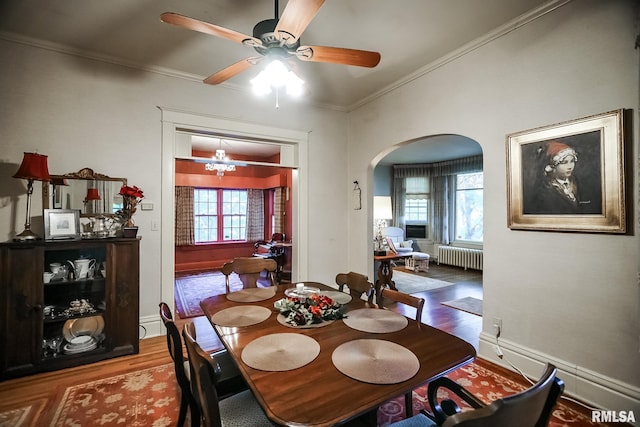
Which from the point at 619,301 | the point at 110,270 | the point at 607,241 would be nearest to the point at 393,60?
the point at 607,241

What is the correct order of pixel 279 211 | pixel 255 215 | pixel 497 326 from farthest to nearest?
pixel 255 215
pixel 279 211
pixel 497 326

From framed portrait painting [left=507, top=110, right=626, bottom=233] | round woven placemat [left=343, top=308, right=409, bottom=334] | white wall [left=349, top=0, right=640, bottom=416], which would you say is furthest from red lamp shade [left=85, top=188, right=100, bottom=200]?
framed portrait painting [left=507, top=110, right=626, bottom=233]

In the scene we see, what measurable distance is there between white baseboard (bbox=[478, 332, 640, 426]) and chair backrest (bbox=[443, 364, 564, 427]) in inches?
65.3

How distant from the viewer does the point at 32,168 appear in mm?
2330

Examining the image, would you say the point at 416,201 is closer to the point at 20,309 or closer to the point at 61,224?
the point at 61,224

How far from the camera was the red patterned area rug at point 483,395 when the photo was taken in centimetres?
183

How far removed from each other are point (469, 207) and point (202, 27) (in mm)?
7032

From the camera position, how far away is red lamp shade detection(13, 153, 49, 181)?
2.30 metres

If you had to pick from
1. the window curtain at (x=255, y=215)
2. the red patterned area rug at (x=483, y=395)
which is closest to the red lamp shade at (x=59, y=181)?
the red patterned area rug at (x=483, y=395)

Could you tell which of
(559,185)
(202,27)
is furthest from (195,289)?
(559,185)

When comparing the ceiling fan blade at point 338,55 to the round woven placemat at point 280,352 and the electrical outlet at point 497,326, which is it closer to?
the round woven placemat at point 280,352

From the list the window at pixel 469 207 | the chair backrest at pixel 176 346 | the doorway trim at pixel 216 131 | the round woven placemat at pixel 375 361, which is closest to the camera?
the round woven placemat at pixel 375 361

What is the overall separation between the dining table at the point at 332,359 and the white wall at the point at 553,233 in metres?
1.37

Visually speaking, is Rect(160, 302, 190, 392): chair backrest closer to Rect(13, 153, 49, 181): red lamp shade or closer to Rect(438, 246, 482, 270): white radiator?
Rect(13, 153, 49, 181): red lamp shade
